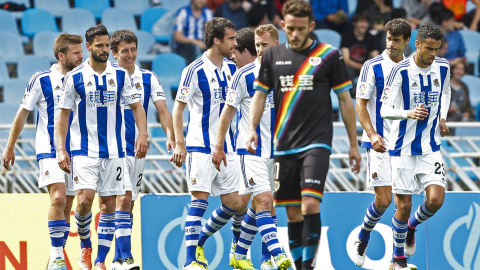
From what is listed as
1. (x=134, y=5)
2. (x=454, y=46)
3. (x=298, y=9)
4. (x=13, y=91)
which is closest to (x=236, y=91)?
(x=298, y=9)

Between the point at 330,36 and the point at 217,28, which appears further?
the point at 330,36

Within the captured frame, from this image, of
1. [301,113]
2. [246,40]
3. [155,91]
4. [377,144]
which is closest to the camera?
[301,113]

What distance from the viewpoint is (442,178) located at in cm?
880

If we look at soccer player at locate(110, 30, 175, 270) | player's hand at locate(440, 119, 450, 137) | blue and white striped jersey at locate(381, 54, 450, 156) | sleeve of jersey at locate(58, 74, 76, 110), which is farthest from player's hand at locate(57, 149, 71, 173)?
player's hand at locate(440, 119, 450, 137)

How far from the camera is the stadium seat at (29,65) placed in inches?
565

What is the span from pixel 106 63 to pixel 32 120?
5222 mm

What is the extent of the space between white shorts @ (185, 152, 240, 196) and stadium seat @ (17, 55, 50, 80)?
637 cm

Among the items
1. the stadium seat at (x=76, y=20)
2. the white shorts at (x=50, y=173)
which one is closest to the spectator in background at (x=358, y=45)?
the stadium seat at (x=76, y=20)

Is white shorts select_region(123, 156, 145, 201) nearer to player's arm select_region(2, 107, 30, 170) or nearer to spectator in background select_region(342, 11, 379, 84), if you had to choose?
player's arm select_region(2, 107, 30, 170)

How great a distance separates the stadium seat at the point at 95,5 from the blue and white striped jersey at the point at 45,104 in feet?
23.2

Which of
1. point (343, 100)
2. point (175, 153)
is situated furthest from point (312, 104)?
point (175, 153)

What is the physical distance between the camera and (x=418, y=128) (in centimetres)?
879

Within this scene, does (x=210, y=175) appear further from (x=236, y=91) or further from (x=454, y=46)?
(x=454, y=46)

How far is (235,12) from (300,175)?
848 cm
